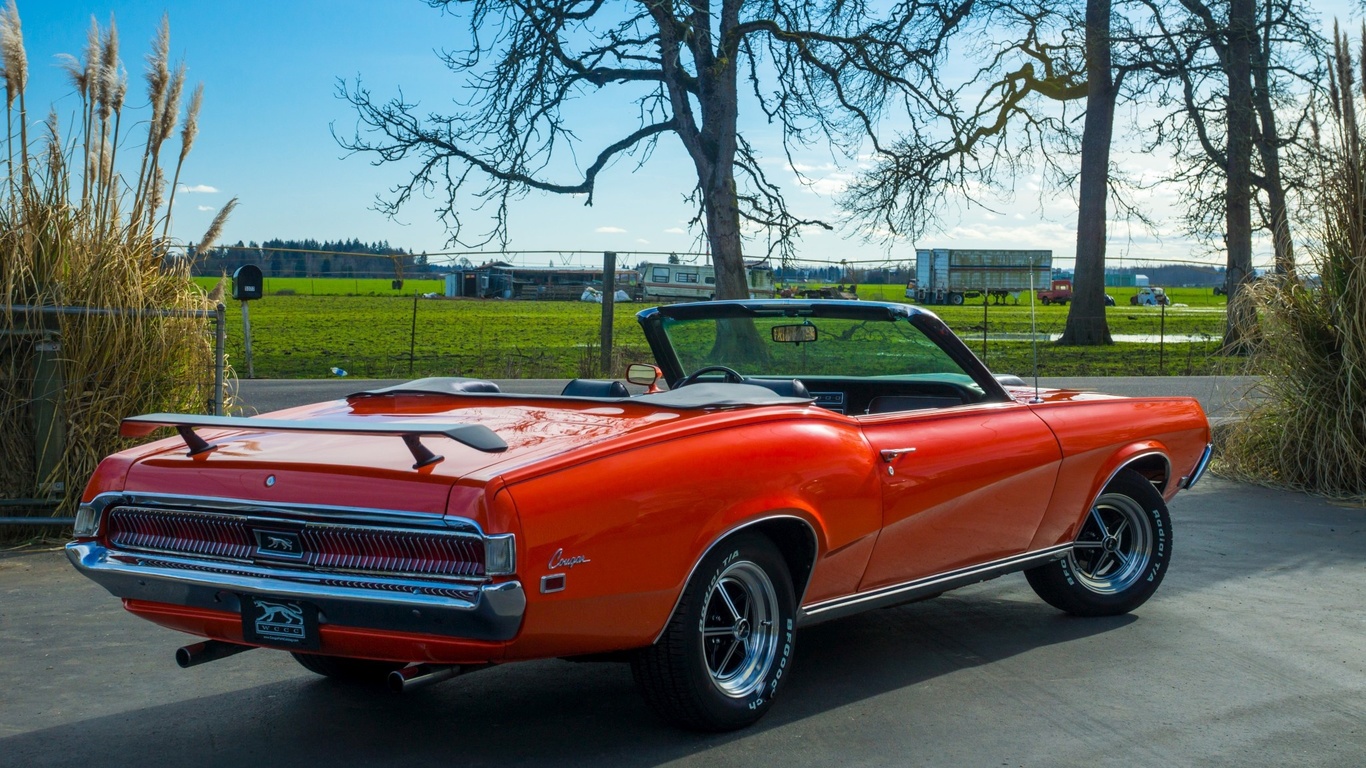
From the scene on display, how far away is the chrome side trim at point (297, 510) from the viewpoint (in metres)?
3.29

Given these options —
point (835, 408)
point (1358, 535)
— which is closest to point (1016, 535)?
point (835, 408)

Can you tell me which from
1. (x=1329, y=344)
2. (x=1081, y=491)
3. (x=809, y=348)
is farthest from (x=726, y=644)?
(x=1329, y=344)

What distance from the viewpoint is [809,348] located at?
549 centimetres

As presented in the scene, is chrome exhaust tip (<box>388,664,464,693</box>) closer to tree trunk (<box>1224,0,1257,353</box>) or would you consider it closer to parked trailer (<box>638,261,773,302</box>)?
parked trailer (<box>638,261,773,302</box>)

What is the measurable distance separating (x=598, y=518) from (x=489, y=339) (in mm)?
23379

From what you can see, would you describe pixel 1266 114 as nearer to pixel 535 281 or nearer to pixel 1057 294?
pixel 535 281

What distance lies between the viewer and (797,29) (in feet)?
56.6

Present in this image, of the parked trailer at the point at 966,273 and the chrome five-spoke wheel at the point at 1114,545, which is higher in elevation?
the parked trailer at the point at 966,273

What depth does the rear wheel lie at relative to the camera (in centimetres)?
456

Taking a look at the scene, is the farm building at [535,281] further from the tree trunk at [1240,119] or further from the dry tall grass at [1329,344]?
the dry tall grass at [1329,344]

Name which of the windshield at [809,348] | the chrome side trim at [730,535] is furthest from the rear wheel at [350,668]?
the windshield at [809,348]

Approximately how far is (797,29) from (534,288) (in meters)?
8.28

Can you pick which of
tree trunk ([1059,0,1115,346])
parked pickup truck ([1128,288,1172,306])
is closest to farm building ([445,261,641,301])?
tree trunk ([1059,0,1115,346])

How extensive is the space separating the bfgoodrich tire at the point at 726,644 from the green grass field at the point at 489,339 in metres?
4.94
